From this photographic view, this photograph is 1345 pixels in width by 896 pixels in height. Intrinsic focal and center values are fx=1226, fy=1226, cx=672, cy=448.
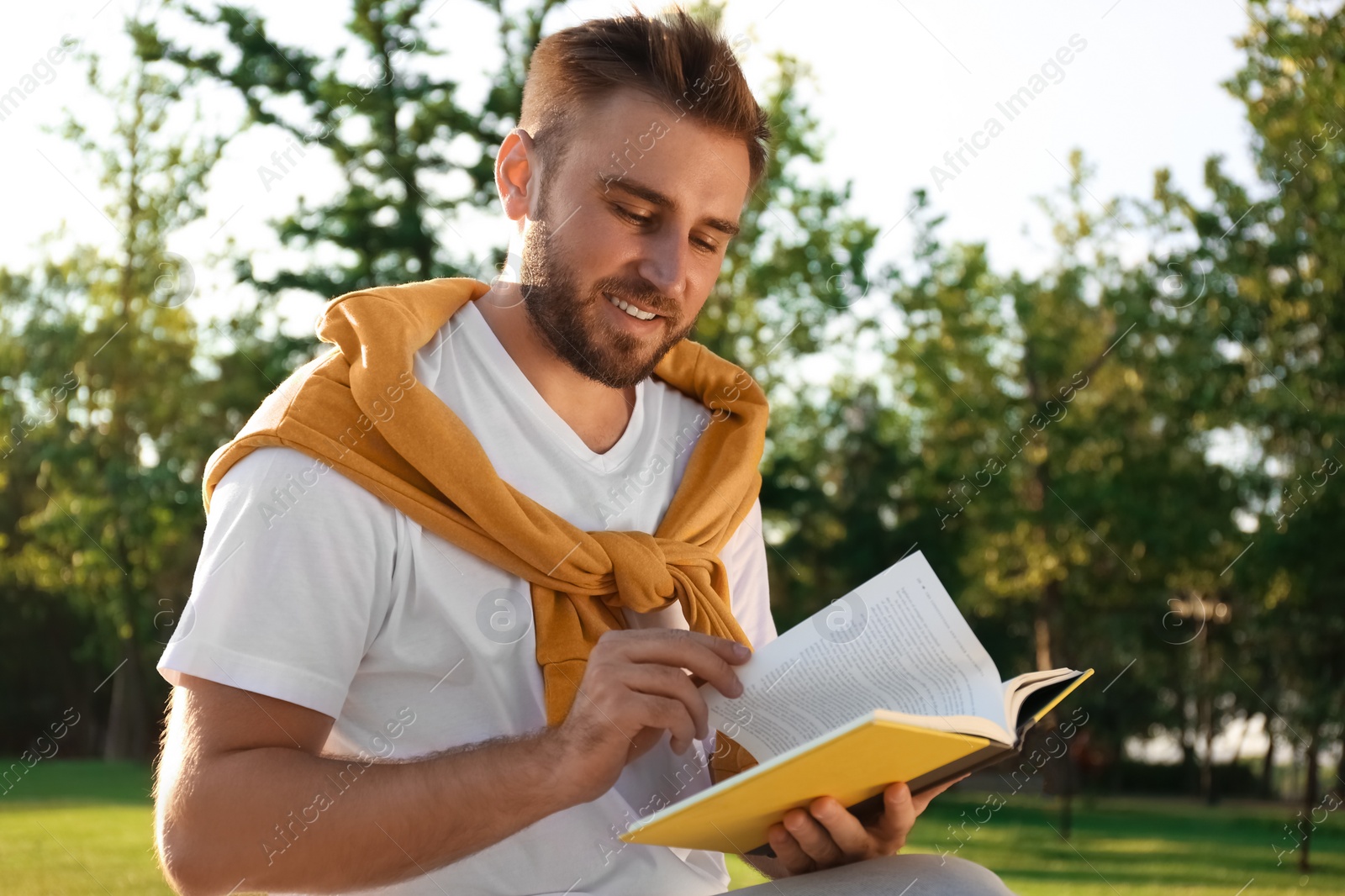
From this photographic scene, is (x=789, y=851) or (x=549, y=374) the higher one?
(x=549, y=374)

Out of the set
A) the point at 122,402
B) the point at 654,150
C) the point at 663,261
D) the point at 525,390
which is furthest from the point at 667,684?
the point at 122,402

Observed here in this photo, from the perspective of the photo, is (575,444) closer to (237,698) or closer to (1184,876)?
(237,698)

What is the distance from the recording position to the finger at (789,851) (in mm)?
1846

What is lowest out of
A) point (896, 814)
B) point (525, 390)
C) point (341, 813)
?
point (341, 813)

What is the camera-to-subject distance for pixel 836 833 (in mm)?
1823

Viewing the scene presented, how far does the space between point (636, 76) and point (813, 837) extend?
4.62 ft

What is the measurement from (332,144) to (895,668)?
13.2m

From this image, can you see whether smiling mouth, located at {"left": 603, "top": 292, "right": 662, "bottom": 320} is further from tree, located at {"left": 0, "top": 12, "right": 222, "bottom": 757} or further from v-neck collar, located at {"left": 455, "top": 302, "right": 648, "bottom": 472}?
tree, located at {"left": 0, "top": 12, "right": 222, "bottom": 757}

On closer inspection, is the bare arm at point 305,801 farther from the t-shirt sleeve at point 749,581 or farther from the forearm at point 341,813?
the t-shirt sleeve at point 749,581

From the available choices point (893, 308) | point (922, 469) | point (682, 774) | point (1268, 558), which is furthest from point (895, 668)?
point (922, 469)

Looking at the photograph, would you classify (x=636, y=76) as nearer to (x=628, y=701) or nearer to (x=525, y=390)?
(x=525, y=390)

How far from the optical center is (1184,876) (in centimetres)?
1094

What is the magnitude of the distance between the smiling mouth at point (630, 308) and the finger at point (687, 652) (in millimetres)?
742

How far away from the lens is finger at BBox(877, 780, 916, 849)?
1813 mm
